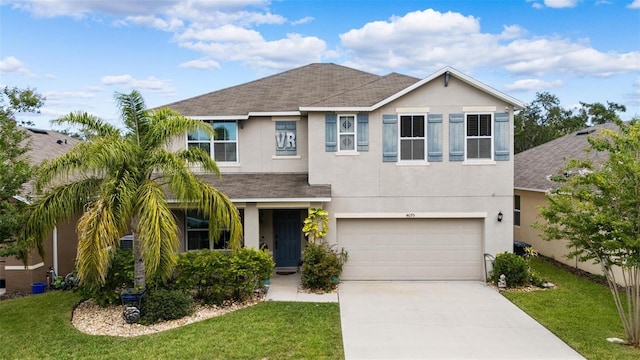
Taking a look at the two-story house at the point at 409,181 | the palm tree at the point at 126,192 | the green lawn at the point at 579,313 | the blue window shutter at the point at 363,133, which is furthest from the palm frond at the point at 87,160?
the green lawn at the point at 579,313

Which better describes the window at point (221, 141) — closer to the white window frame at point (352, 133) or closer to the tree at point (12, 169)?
the white window frame at point (352, 133)

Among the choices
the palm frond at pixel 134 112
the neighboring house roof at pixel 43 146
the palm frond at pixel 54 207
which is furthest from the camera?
the neighboring house roof at pixel 43 146

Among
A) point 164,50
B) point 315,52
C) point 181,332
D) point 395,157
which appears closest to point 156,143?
point 181,332

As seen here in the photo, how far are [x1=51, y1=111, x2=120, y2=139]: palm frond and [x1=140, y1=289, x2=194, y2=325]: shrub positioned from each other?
3.94 meters

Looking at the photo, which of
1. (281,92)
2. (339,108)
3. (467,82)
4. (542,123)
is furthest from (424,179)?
(542,123)

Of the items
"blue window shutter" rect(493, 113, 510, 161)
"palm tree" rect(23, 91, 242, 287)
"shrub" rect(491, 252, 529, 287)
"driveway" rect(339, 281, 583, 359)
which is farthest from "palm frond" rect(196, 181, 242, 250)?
"blue window shutter" rect(493, 113, 510, 161)

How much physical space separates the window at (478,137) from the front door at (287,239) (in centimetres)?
637

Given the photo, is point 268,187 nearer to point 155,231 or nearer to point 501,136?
point 155,231

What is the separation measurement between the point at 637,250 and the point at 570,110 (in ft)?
133

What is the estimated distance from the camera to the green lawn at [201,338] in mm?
8367

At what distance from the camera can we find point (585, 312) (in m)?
10.8

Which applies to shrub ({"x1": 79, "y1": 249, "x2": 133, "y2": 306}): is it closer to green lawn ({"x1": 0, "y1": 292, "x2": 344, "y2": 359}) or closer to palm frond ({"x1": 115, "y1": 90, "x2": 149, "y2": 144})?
green lawn ({"x1": 0, "y1": 292, "x2": 344, "y2": 359})

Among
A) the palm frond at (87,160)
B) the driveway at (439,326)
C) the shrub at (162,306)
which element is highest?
the palm frond at (87,160)

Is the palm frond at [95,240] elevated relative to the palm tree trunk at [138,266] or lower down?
elevated
